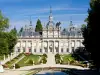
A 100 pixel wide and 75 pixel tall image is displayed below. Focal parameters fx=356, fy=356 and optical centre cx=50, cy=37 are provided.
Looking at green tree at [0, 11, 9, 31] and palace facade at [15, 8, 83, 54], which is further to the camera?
palace facade at [15, 8, 83, 54]

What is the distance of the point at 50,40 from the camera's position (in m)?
110

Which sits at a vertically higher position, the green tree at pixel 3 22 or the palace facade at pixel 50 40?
the green tree at pixel 3 22

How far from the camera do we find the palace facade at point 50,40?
109 metres

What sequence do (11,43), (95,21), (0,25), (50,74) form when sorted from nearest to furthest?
(95,21) → (50,74) → (0,25) → (11,43)

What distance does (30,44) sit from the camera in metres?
111

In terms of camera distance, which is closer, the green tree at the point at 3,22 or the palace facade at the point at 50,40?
the green tree at the point at 3,22

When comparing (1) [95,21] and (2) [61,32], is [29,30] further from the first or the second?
(1) [95,21]

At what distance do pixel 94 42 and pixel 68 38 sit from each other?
76924mm

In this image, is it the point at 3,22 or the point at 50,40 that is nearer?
the point at 3,22

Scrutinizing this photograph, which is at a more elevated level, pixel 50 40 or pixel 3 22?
pixel 3 22

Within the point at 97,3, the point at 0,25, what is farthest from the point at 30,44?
the point at 97,3

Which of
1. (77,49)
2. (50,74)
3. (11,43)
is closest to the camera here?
(50,74)

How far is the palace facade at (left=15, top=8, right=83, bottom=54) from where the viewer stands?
109m

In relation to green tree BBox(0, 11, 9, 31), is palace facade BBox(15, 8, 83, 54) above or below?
below
